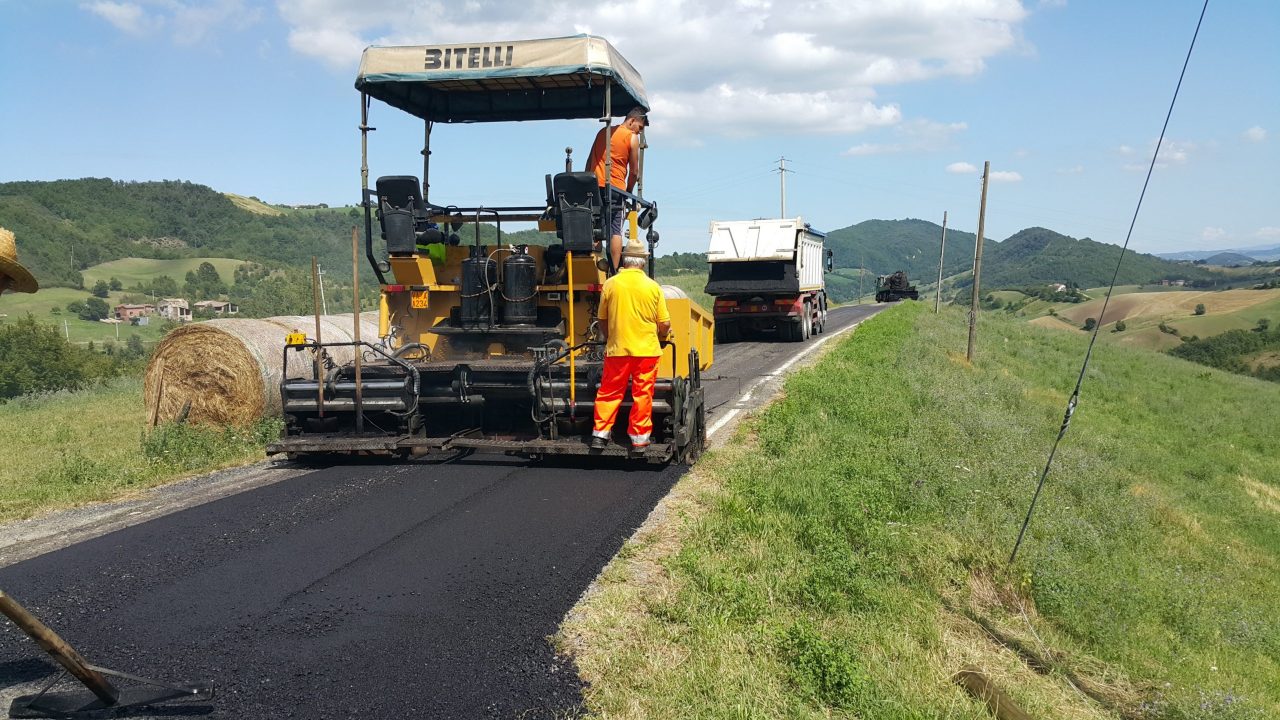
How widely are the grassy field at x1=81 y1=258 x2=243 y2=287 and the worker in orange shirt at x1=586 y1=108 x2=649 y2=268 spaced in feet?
243

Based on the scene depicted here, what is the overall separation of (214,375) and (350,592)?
6552mm

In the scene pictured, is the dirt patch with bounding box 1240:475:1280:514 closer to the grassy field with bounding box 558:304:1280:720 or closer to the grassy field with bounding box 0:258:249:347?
the grassy field with bounding box 558:304:1280:720

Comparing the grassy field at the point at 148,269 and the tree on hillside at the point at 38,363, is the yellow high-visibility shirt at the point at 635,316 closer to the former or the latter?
the tree on hillside at the point at 38,363

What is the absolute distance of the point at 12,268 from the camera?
2615 mm

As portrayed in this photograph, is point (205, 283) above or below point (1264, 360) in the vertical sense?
above

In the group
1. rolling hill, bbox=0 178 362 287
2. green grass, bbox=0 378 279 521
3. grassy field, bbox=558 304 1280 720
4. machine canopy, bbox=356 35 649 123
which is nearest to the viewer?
grassy field, bbox=558 304 1280 720

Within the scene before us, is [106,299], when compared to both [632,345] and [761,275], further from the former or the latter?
[632,345]

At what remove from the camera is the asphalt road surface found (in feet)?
11.0

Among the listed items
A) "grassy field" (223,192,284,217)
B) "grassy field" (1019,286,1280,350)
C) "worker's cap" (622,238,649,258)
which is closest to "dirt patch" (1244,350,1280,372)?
"grassy field" (1019,286,1280,350)

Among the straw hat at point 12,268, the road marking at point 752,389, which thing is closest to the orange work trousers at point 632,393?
the road marking at point 752,389

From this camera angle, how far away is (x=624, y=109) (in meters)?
8.51

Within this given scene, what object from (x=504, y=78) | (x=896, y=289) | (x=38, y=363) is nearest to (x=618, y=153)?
(x=504, y=78)

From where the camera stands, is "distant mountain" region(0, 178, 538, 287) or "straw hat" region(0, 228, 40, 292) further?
"distant mountain" region(0, 178, 538, 287)

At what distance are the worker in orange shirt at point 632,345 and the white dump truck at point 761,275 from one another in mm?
15270
